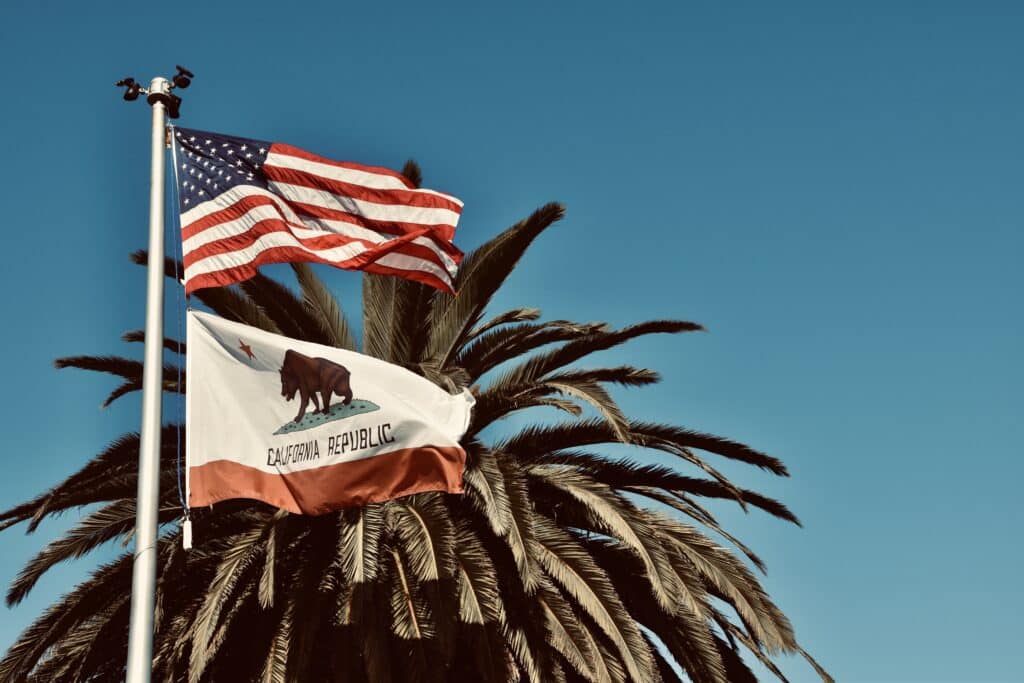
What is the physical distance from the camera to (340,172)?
12766 mm

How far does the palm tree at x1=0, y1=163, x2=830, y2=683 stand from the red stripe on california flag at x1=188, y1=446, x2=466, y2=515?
1828mm

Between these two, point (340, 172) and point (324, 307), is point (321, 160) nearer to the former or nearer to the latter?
point (340, 172)

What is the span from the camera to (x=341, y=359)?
12.1 meters

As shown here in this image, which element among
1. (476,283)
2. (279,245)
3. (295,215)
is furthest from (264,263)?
(476,283)

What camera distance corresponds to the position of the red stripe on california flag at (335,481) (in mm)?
10664

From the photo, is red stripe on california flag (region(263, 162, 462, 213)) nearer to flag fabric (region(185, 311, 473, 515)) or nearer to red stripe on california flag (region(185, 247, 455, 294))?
red stripe on california flag (region(185, 247, 455, 294))

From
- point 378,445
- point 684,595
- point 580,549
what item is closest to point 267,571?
point 378,445

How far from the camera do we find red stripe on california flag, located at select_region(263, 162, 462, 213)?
40.7ft

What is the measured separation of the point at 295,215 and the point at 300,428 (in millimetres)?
2320

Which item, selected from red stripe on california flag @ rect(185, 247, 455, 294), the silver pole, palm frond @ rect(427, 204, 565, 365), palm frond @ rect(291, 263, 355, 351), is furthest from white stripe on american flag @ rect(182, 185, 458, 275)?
palm frond @ rect(291, 263, 355, 351)

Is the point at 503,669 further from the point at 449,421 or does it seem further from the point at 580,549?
the point at 449,421

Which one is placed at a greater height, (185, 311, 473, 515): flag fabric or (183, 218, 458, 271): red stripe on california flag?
(183, 218, 458, 271): red stripe on california flag

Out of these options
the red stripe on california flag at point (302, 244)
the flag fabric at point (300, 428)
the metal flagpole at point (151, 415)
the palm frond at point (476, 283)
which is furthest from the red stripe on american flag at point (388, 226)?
the palm frond at point (476, 283)

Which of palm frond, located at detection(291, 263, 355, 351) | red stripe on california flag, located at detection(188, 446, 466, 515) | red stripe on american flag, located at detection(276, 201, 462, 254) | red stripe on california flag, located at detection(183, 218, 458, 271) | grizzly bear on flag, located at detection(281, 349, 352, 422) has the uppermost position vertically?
palm frond, located at detection(291, 263, 355, 351)
